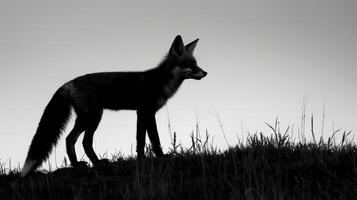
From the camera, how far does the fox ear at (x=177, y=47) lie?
6969 millimetres

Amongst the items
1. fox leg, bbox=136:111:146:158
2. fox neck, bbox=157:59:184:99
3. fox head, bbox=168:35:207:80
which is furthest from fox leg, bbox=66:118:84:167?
fox head, bbox=168:35:207:80

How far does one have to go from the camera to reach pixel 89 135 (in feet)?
19.8

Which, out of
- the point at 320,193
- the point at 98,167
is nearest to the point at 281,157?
the point at 320,193

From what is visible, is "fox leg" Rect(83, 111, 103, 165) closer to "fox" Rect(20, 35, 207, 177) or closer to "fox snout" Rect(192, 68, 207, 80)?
"fox" Rect(20, 35, 207, 177)

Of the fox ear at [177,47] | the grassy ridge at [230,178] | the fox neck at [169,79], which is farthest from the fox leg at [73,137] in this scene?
the fox ear at [177,47]

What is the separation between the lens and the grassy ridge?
2604mm

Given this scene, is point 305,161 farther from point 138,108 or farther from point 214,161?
point 138,108

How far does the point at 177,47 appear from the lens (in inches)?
276

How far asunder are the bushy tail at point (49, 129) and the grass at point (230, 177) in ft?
2.99

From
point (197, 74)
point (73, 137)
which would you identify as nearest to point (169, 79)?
point (197, 74)

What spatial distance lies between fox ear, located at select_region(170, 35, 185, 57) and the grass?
9.76 ft

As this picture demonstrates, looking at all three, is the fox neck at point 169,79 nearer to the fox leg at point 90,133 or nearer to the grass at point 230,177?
the fox leg at point 90,133

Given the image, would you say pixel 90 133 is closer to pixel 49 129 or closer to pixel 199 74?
pixel 49 129

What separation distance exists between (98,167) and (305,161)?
2.31 m
